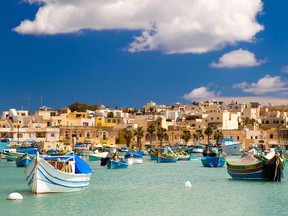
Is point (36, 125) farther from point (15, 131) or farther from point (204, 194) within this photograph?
point (204, 194)

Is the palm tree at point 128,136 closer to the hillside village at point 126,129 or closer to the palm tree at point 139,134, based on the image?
the hillside village at point 126,129

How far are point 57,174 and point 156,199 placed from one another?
16.6ft

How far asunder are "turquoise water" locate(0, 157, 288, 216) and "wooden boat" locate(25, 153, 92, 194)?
16.6 inches

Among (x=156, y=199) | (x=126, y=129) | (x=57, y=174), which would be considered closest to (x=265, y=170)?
(x=156, y=199)

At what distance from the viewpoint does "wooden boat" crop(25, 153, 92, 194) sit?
27.9 m

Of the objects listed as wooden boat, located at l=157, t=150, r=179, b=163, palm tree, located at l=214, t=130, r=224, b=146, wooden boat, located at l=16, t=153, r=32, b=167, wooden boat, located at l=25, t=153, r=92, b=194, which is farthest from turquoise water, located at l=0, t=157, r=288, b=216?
palm tree, located at l=214, t=130, r=224, b=146

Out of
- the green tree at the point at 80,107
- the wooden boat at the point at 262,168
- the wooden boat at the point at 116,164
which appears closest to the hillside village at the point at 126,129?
the green tree at the point at 80,107

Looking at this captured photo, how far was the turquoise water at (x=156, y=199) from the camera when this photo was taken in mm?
25172

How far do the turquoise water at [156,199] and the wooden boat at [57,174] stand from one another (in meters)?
0.42

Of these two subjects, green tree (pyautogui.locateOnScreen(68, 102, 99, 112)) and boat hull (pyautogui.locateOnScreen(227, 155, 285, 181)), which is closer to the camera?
boat hull (pyautogui.locateOnScreen(227, 155, 285, 181))

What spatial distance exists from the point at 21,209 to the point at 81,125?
268 ft

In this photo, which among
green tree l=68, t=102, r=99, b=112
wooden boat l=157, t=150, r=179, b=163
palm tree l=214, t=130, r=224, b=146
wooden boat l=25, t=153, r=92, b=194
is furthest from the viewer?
green tree l=68, t=102, r=99, b=112

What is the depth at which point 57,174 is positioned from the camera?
28.6m

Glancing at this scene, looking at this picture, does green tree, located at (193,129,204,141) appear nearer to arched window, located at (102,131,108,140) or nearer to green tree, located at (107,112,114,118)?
arched window, located at (102,131,108,140)
